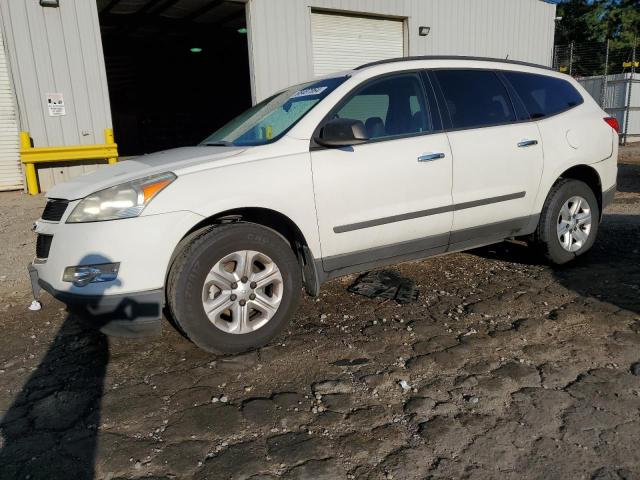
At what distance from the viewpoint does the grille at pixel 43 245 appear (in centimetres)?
300

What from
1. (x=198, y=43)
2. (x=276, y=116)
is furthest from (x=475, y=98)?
(x=198, y=43)

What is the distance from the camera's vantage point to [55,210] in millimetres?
3068

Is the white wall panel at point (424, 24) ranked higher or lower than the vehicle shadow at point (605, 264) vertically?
higher

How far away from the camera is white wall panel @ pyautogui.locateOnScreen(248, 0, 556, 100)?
31.9ft

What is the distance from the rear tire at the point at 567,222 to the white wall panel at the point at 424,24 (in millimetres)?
6760

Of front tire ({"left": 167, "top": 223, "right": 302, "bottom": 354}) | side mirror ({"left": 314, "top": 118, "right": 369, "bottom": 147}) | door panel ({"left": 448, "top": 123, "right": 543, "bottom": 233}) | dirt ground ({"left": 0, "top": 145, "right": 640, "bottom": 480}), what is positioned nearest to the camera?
dirt ground ({"left": 0, "top": 145, "right": 640, "bottom": 480})

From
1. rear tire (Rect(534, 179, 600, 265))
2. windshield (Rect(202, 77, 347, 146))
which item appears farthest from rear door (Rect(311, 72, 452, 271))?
rear tire (Rect(534, 179, 600, 265))

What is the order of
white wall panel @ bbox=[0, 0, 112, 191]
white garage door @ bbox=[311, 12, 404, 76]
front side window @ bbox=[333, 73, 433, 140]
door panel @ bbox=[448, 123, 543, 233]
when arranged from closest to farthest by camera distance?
front side window @ bbox=[333, 73, 433, 140] < door panel @ bbox=[448, 123, 543, 233] < white wall panel @ bbox=[0, 0, 112, 191] < white garage door @ bbox=[311, 12, 404, 76]

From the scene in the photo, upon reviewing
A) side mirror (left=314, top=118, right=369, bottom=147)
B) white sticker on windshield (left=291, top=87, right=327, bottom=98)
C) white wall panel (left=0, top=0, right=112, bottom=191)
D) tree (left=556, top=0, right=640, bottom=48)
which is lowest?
side mirror (left=314, top=118, right=369, bottom=147)

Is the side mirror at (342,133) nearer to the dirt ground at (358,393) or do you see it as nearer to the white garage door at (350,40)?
the dirt ground at (358,393)

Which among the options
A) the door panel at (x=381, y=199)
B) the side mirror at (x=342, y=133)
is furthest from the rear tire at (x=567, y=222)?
the side mirror at (x=342, y=133)

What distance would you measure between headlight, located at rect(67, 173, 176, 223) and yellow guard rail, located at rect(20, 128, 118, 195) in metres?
5.64

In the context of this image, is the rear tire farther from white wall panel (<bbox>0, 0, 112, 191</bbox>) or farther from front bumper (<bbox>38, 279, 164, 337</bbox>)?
white wall panel (<bbox>0, 0, 112, 191</bbox>)

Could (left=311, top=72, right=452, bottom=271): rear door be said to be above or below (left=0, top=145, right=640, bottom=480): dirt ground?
above
